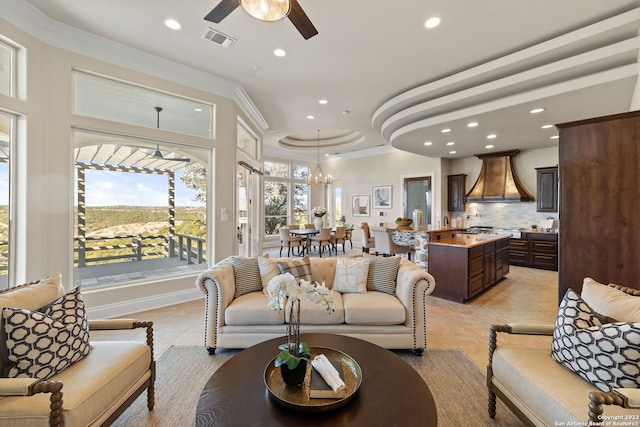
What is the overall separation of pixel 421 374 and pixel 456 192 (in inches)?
270

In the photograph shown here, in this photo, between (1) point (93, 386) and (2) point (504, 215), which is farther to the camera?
(2) point (504, 215)

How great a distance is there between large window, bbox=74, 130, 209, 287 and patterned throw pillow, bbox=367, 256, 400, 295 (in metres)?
2.78

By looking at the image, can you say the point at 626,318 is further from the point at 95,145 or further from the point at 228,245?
the point at 95,145

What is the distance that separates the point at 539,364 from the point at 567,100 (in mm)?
3875

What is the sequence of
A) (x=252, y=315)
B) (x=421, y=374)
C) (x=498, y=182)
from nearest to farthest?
(x=421, y=374) → (x=252, y=315) → (x=498, y=182)

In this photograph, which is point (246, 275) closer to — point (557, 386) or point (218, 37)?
point (557, 386)

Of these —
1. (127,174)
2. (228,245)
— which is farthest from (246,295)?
(127,174)

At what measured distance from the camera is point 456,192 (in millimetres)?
7973

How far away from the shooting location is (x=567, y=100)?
366 centimetres

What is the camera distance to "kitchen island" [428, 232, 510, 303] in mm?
4039

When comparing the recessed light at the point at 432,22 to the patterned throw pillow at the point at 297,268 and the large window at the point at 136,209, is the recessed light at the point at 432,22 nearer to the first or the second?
the patterned throw pillow at the point at 297,268

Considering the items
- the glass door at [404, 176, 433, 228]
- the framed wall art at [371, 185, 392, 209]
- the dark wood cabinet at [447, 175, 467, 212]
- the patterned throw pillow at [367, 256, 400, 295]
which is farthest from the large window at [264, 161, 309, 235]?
the patterned throw pillow at [367, 256, 400, 295]

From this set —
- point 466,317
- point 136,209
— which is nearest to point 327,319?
point 466,317

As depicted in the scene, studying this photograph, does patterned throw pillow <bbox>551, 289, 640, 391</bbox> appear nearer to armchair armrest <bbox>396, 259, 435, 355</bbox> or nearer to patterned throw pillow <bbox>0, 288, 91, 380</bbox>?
armchair armrest <bbox>396, 259, 435, 355</bbox>
